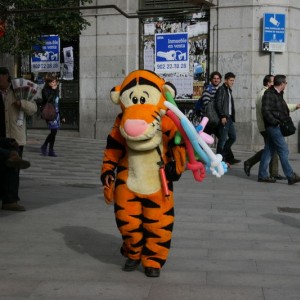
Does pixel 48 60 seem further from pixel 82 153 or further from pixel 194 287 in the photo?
pixel 194 287

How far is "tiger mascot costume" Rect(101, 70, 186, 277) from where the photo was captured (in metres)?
5.56

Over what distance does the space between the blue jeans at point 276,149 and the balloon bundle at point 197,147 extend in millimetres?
5764

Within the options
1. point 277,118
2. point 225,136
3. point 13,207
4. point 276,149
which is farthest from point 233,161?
point 13,207

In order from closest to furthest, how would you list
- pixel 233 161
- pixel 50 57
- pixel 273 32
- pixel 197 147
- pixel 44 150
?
pixel 197 147 → pixel 233 161 → pixel 44 150 → pixel 273 32 → pixel 50 57

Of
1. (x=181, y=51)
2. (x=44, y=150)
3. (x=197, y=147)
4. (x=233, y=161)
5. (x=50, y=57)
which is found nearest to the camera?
(x=197, y=147)

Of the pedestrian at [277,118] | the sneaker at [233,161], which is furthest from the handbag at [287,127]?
the sneaker at [233,161]

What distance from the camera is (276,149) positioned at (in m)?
11.2

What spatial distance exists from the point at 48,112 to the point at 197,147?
31.0 ft

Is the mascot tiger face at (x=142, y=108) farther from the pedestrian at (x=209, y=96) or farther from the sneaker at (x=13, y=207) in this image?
the pedestrian at (x=209, y=96)

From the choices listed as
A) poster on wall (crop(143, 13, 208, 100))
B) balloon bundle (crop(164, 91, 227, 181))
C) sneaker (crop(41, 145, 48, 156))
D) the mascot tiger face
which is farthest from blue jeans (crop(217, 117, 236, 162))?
balloon bundle (crop(164, 91, 227, 181))

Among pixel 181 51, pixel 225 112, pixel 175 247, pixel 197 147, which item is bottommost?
pixel 175 247

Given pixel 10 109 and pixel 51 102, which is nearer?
pixel 10 109

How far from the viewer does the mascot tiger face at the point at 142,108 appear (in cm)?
544

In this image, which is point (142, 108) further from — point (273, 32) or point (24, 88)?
point (273, 32)
